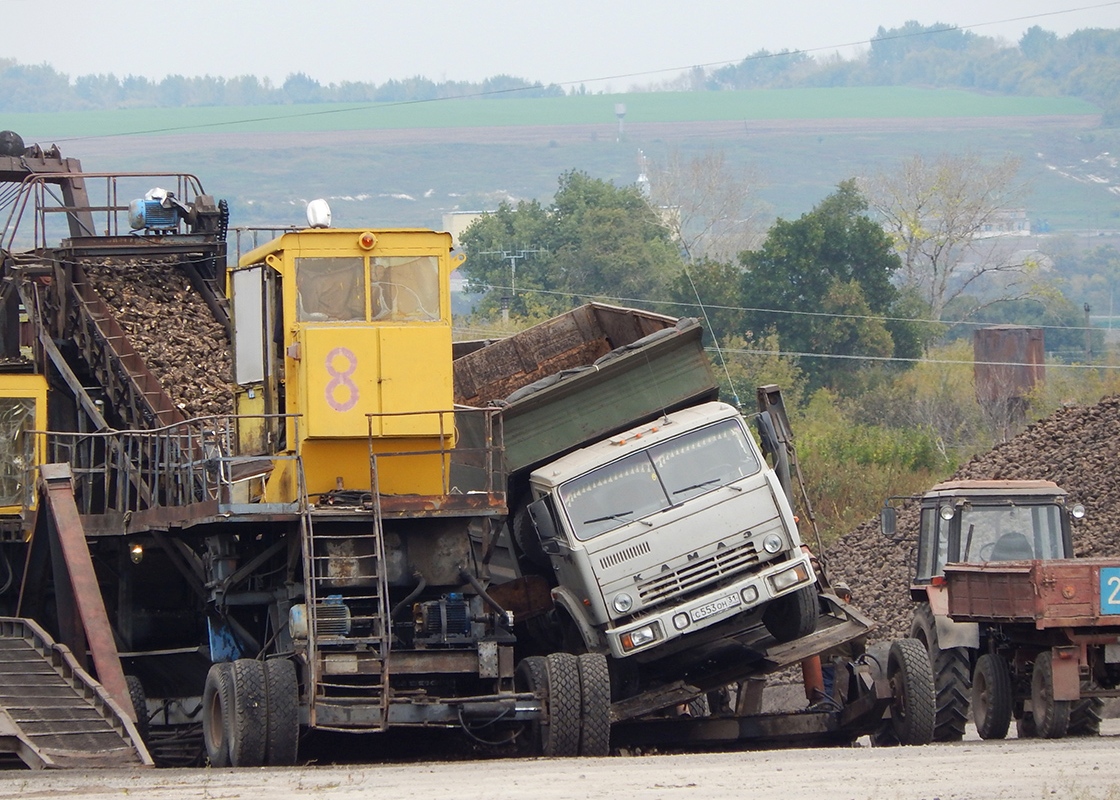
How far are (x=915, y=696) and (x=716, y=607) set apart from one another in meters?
1.99

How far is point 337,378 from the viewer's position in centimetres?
1639

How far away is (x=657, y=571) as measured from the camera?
1666 centimetres

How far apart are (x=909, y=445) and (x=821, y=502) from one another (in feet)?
13.4

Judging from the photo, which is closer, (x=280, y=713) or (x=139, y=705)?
(x=280, y=713)

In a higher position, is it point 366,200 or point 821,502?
point 366,200

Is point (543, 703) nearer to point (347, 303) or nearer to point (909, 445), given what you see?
point (347, 303)

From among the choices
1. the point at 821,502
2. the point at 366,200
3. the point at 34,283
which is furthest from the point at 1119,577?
the point at 366,200

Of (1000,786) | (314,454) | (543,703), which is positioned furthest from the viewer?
(314,454)

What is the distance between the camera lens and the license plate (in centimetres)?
1653

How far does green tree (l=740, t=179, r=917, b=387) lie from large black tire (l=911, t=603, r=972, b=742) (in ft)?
137

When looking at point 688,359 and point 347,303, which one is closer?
point 347,303

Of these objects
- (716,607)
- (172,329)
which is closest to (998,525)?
(716,607)

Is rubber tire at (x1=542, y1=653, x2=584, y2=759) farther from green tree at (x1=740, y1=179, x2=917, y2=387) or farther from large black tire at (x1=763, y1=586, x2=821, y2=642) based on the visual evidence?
green tree at (x1=740, y1=179, x2=917, y2=387)

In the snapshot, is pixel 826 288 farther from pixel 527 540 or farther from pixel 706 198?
pixel 706 198
